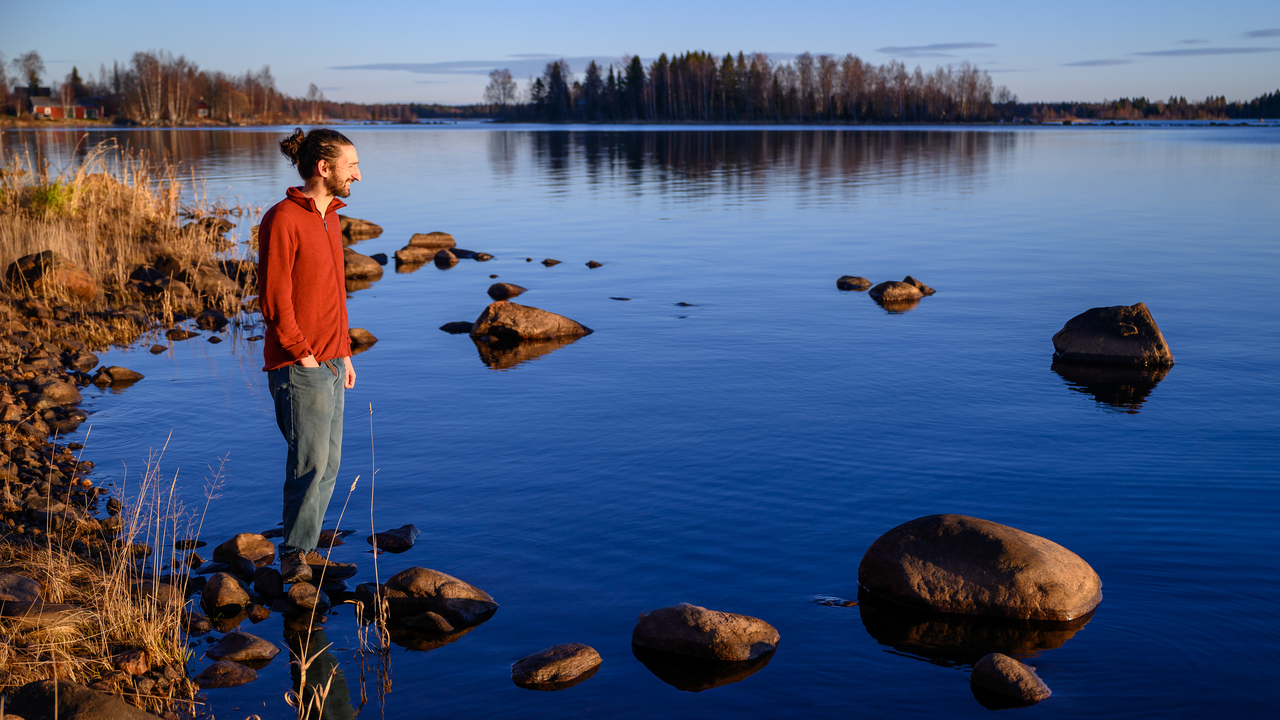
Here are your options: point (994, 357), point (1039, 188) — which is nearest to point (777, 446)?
point (994, 357)

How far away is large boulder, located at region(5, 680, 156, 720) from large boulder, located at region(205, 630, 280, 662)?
1.02 m

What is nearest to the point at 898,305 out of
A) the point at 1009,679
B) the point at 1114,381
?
the point at 1114,381

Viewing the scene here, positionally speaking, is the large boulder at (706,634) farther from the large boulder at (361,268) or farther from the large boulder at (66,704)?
the large boulder at (361,268)

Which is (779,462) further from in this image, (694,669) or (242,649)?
(242,649)

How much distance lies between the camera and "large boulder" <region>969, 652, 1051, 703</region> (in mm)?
5359

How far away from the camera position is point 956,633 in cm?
616

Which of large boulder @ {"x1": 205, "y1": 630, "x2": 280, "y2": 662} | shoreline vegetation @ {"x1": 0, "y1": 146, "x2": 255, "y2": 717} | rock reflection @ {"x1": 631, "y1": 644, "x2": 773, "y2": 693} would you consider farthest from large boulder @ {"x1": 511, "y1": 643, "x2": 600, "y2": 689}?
shoreline vegetation @ {"x1": 0, "y1": 146, "x2": 255, "y2": 717}

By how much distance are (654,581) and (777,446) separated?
3235 millimetres

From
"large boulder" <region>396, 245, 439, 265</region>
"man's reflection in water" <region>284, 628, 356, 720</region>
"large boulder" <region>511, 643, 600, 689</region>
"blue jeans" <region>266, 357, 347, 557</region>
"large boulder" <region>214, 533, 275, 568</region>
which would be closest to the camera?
"man's reflection in water" <region>284, 628, 356, 720</region>

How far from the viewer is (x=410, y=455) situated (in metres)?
9.49

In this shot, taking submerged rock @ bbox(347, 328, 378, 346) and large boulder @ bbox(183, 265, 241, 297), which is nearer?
submerged rock @ bbox(347, 328, 378, 346)

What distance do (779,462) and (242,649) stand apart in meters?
5.10

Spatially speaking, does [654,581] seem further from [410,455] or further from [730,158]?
[730,158]

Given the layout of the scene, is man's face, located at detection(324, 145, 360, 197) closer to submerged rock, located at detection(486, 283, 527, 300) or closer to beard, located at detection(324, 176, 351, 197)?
beard, located at detection(324, 176, 351, 197)
